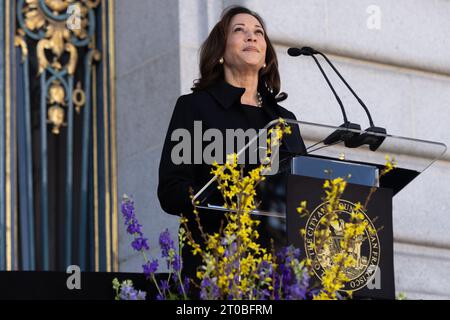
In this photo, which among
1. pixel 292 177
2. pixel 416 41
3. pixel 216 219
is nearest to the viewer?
pixel 292 177

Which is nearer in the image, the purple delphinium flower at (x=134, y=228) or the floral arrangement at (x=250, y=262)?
the floral arrangement at (x=250, y=262)

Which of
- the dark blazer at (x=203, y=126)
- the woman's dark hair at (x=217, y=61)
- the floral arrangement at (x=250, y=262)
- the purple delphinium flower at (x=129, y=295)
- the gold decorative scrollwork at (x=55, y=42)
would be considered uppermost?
the gold decorative scrollwork at (x=55, y=42)

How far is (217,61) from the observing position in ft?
21.7

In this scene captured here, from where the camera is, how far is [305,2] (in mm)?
8828

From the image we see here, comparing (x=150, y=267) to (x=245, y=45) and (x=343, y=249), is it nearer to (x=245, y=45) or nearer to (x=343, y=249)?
(x=343, y=249)

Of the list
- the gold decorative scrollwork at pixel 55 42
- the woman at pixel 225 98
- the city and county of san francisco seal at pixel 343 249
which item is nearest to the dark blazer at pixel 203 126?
the woman at pixel 225 98

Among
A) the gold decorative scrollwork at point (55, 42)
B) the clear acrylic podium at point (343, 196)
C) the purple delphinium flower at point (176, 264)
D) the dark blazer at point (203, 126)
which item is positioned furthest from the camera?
the gold decorative scrollwork at point (55, 42)


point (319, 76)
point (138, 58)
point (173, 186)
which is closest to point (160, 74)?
point (138, 58)

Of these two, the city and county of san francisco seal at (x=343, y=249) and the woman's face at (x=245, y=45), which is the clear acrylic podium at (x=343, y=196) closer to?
the city and county of san francisco seal at (x=343, y=249)

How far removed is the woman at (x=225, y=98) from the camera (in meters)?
5.94

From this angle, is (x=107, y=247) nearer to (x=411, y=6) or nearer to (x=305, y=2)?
(x=305, y=2)

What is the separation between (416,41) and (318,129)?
400 centimetres

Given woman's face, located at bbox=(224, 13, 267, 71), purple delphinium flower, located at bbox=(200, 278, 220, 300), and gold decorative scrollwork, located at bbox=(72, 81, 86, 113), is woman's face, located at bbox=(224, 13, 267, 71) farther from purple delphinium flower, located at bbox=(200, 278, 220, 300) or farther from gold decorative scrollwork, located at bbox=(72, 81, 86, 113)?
gold decorative scrollwork, located at bbox=(72, 81, 86, 113)

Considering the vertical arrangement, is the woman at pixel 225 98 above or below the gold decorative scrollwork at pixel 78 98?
below
